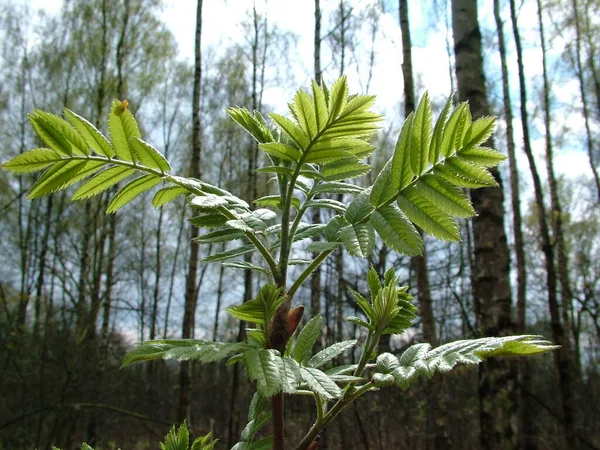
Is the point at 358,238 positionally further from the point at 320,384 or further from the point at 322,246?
the point at 320,384

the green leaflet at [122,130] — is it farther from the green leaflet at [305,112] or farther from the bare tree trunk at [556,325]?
the bare tree trunk at [556,325]

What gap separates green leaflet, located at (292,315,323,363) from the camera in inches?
29.8

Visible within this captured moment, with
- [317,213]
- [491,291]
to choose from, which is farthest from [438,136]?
[317,213]

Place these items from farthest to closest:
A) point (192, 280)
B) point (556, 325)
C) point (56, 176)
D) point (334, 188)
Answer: point (192, 280) → point (556, 325) → point (334, 188) → point (56, 176)

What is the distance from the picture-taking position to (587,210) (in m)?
18.2

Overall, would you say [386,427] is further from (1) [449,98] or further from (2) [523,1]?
(1) [449,98]

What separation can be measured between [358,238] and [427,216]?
0.11 meters

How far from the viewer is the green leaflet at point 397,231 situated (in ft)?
2.19

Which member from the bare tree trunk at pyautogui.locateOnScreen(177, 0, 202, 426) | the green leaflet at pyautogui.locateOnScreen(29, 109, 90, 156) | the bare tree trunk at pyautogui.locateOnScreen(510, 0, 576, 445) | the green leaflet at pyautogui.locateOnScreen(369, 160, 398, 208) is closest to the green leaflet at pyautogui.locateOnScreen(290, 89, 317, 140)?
the green leaflet at pyautogui.locateOnScreen(369, 160, 398, 208)

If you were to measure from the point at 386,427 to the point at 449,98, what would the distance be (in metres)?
13.2

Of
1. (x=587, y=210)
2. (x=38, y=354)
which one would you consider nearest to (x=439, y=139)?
(x=38, y=354)

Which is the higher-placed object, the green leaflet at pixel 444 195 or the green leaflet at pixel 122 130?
the green leaflet at pixel 122 130

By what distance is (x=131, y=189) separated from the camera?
0.84 metres

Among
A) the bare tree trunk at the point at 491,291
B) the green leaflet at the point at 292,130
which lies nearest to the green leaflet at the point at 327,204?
the green leaflet at the point at 292,130
